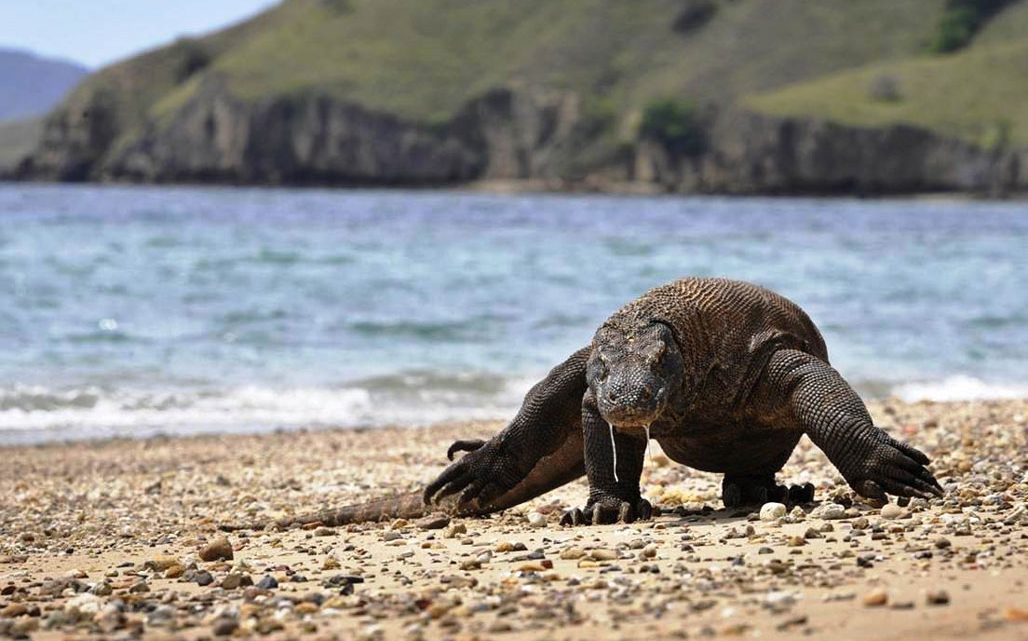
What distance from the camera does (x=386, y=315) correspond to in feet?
83.0

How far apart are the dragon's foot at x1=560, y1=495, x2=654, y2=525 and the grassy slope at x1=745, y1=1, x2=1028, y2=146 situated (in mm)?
121796

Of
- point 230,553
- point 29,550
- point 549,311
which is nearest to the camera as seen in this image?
point 230,553

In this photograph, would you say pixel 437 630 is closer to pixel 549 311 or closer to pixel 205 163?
pixel 549 311

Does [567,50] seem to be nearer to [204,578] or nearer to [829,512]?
[829,512]

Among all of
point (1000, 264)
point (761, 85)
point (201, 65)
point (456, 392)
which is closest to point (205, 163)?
point (201, 65)

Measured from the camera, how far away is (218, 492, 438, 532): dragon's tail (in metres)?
8.79

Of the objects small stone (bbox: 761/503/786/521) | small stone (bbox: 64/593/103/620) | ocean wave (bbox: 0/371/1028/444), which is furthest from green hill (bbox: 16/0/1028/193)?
small stone (bbox: 64/593/103/620)

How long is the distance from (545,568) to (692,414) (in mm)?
1675

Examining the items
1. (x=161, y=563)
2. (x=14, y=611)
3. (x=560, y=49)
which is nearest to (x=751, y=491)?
(x=161, y=563)

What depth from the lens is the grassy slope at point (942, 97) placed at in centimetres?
12850

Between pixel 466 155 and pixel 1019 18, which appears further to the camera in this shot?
pixel 1019 18

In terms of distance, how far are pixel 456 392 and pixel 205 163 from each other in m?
143

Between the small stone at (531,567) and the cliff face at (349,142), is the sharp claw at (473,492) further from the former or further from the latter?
the cliff face at (349,142)

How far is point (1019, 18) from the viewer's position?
162 meters
